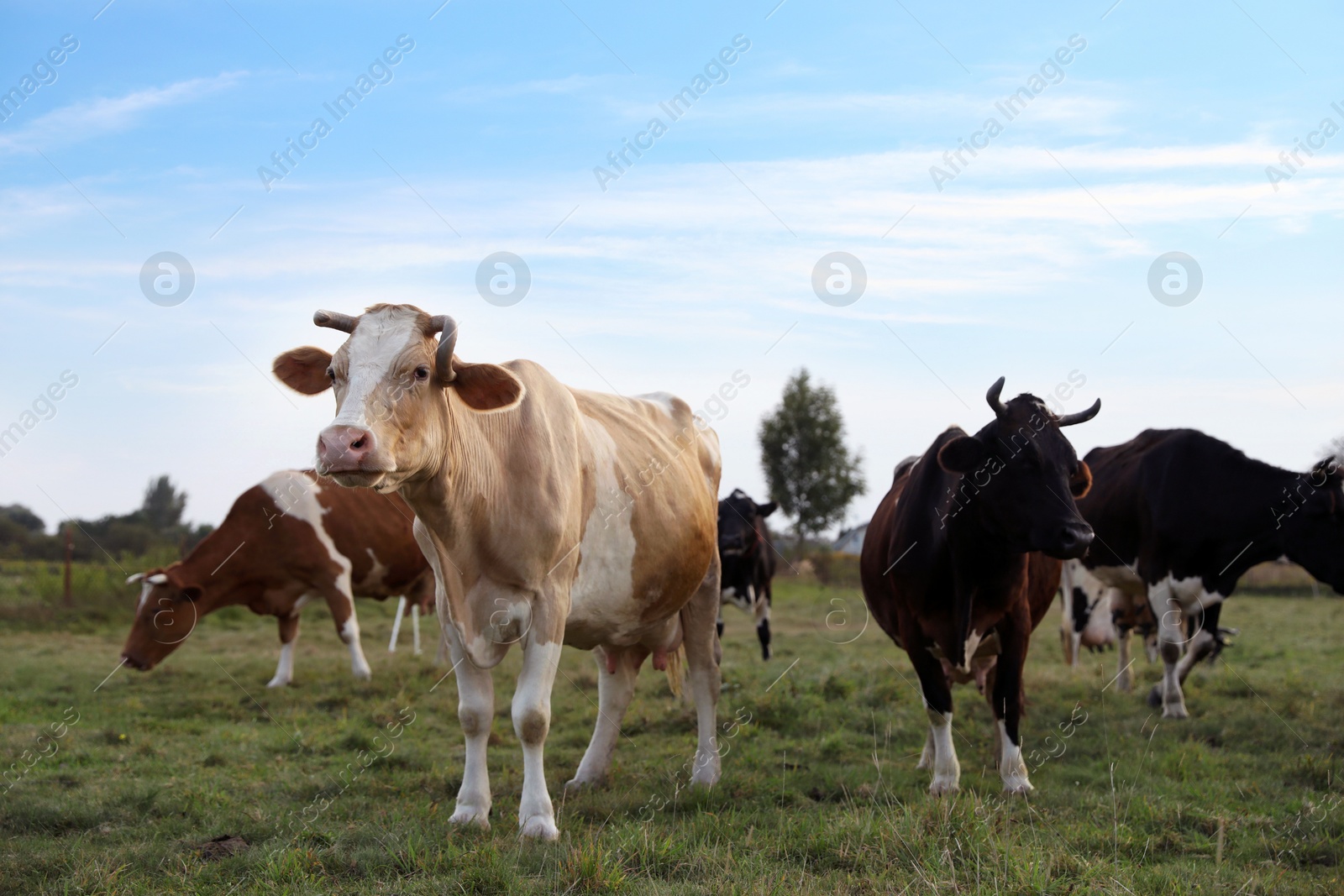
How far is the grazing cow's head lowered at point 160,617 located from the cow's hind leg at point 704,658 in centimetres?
633

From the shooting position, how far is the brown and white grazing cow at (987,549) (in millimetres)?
5996

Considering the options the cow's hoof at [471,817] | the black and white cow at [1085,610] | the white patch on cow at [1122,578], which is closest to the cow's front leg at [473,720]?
the cow's hoof at [471,817]

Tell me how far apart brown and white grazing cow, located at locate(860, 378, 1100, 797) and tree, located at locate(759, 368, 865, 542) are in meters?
38.8

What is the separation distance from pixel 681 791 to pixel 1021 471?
2596mm

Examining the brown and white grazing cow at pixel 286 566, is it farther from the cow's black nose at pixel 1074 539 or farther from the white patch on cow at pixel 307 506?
the cow's black nose at pixel 1074 539

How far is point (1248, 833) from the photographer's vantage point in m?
5.22

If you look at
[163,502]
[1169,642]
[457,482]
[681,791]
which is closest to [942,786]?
[681,791]

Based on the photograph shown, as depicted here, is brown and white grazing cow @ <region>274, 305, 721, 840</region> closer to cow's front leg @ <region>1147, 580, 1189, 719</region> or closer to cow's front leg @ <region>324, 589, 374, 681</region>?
cow's front leg @ <region>1147, 580, 1189, 719</region>

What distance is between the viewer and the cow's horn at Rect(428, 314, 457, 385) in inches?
192

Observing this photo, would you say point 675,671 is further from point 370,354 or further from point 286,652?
point 286,652

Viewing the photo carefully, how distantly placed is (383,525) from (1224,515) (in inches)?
353

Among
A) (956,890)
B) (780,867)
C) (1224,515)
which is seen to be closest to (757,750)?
(780,867)

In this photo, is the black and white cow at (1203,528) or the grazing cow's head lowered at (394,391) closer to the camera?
the grazing cow's head lowered at (394,391)

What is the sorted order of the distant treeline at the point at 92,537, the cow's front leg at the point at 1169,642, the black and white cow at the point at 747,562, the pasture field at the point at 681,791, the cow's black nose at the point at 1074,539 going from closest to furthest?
1. the pasture field at the point at 681,791
2. the cow's black nose at the point at 1074,539
3. the cow's front leg at the point at 1169,642
4. the black and white cow at the point at 747,562
5. the distant treeline at the point at 92,537
